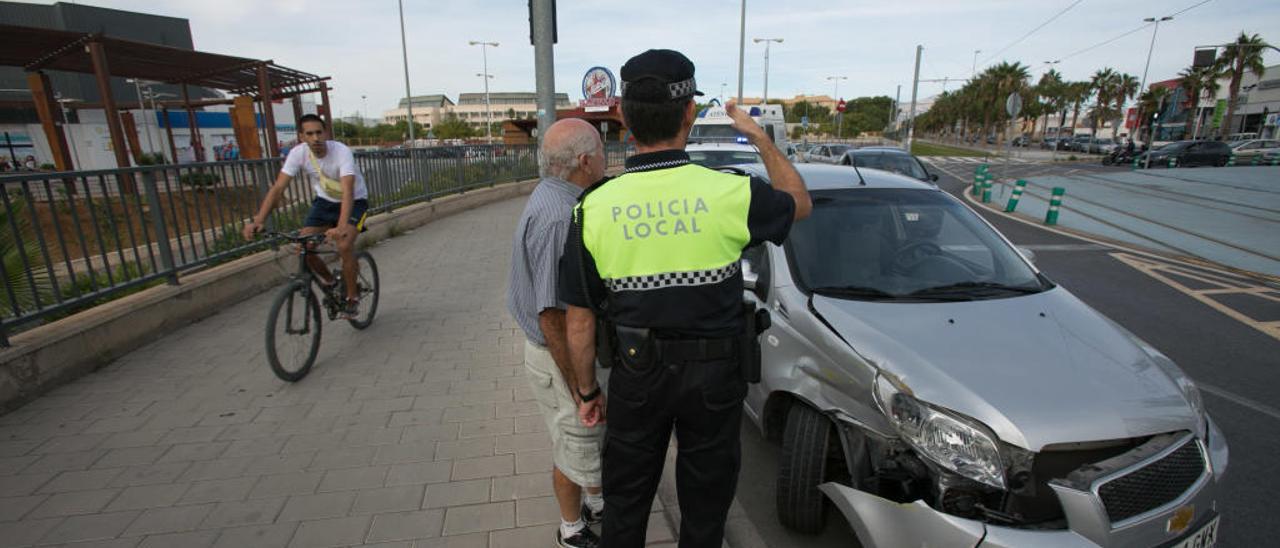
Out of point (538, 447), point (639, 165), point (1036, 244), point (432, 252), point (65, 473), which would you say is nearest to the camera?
point (639, 165)

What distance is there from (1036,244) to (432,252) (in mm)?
10141

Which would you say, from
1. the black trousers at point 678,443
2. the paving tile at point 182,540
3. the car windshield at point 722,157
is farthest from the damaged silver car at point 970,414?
the car windshield at point 722,157

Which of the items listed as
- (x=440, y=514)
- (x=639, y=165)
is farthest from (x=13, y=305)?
(x=639, y=165)

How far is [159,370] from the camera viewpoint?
4355 mm

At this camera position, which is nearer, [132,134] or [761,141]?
[761,141]

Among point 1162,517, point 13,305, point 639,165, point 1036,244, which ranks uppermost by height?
point 639,165

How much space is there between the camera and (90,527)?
2.63m

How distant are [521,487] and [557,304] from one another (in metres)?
1.33

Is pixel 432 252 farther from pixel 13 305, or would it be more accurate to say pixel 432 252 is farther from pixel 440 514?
pixel 440 514

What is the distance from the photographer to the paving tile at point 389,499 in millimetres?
2773

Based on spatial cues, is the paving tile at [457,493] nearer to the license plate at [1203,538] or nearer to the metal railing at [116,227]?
the license plate at [1203,538]

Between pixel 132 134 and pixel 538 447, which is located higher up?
pixel 132 134

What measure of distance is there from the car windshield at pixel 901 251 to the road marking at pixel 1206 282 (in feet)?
14.6

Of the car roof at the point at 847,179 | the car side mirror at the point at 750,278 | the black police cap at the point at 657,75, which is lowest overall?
the car side mirror at the point at 750,278
